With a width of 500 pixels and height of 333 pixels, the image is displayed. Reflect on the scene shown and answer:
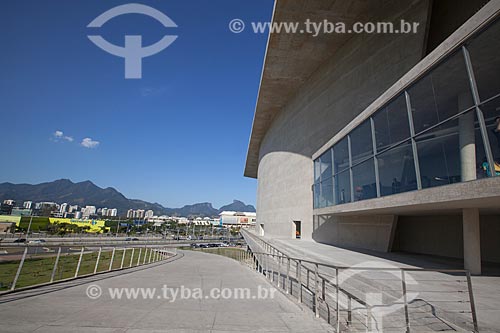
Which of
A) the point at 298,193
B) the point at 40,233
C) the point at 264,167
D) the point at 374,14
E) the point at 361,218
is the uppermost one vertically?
the point at 374,14

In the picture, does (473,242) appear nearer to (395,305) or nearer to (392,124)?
(392,124)

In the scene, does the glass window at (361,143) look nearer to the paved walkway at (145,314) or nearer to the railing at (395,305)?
the railing at (395,305)

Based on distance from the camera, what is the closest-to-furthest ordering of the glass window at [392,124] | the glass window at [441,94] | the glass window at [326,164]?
1. the glass window at [441,94]
2. the glass window at [392,124]
3. the glass window at [326,164]

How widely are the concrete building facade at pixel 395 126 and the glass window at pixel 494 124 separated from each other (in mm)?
16

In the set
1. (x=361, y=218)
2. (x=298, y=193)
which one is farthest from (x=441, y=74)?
(x=298, y=193)

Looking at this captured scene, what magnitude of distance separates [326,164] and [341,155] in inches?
88.5

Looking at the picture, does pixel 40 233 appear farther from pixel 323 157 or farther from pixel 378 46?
pixel 378 46

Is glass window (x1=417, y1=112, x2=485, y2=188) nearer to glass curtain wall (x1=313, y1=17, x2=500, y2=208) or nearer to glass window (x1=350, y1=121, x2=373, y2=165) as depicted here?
glass curtain wall (x1=313, y1=17, x2=500, y2=208)

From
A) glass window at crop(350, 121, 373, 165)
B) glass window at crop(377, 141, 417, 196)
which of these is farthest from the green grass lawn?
glass window at crop(350, 121, 373, 165)

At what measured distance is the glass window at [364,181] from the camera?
30.7ft

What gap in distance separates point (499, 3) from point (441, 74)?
70.7 inches

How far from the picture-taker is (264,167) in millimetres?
37625

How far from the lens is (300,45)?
18672 mm

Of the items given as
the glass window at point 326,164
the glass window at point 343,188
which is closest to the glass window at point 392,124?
the glass window at point 343,188
